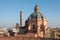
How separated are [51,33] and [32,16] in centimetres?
528

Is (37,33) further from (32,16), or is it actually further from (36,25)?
(32,16)

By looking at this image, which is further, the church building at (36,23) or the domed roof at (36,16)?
the domed roof at (36,16)

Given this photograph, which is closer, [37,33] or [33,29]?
[37,33]

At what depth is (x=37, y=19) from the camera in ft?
105

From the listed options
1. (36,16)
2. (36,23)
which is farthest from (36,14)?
(36,23)

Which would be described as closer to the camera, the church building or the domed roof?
the church building

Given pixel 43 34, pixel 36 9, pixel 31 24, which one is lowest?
pixel 43 34

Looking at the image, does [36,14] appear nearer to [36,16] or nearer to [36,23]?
[36,16]

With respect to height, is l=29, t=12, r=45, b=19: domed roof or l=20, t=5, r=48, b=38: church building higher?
l=29, t=12, r=45, b=19: domed roof

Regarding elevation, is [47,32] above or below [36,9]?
below

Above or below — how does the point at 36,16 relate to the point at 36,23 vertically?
above

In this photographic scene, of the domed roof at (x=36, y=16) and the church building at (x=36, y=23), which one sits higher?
the domed roof at (x=36, y=16)

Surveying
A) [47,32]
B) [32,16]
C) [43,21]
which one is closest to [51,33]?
[47,32]

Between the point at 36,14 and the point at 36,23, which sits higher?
the point at 36,14
